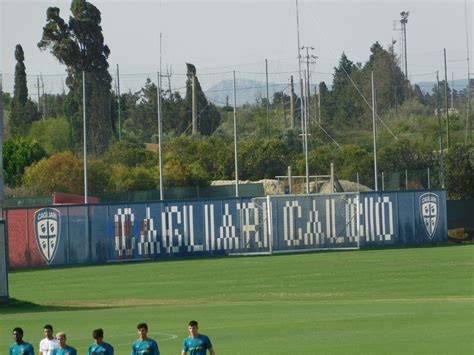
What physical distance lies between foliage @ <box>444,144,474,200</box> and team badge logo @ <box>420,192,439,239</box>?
65.2 ft

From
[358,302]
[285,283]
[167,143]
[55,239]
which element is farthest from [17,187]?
[358,302]

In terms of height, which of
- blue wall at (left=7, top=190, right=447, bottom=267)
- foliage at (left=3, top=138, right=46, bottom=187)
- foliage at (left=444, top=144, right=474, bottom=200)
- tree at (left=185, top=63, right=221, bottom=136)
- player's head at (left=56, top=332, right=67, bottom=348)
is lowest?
player's head at (left=56, top=332, right=67, bottom=348)

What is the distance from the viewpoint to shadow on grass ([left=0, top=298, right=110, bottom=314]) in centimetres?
4172

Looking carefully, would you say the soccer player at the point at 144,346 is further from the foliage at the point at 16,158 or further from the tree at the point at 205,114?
the tree at the point at 205,114

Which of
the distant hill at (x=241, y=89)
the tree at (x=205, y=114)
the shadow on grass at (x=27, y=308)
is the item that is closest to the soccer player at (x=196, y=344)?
the shadow on grass at (x=27, y=308)

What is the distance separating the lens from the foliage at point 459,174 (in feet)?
291

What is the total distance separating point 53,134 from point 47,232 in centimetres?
3919

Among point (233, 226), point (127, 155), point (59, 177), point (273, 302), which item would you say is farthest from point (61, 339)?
point (127, 155)

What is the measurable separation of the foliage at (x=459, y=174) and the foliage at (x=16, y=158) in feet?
106

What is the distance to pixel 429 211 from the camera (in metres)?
69.1

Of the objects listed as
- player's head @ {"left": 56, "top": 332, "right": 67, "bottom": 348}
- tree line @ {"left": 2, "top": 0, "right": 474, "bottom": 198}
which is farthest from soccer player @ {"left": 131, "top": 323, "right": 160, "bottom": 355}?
tree line @ {"left": 2, "top": 0, "right": 474, "bottom": 198}

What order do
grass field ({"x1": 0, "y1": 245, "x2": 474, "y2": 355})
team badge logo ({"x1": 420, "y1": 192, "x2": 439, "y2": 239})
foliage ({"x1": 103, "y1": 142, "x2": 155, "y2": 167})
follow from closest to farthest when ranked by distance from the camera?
grass field ({"x1": 0, "y1": 245, "x2": 474, "y2": 355}) → team badge logo ({"x1": 420, "y1": 192, "x2": 439, "y2": 239}) → foliage ({"x1": 103, "y1": 142, "x2": 155, "y2": 167})

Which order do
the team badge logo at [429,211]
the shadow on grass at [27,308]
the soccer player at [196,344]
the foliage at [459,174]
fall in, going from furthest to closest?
the foliage at [459,174] < the team badge logo at [429,211] < the shadow on grass at [27,308] < the soccer player at [196,344]

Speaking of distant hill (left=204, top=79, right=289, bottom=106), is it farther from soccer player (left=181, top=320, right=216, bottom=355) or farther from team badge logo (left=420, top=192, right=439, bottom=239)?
soccer player (left=181, top=320, right=216, bottom=355)
